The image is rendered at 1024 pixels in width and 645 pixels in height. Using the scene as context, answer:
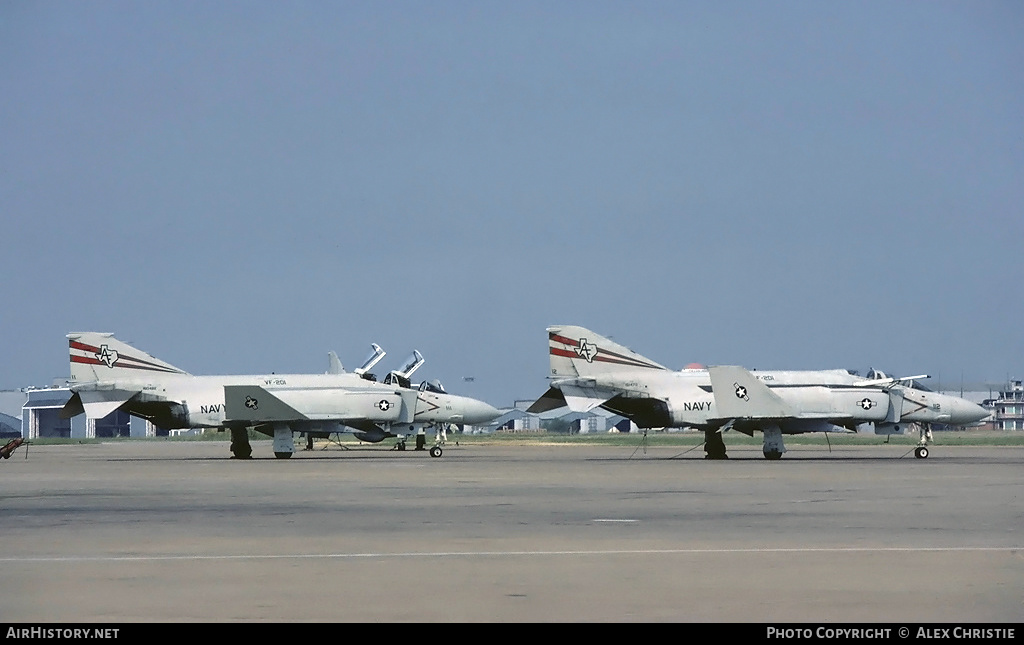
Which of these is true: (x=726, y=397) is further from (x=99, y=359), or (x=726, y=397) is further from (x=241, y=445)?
(x=99, y=359)

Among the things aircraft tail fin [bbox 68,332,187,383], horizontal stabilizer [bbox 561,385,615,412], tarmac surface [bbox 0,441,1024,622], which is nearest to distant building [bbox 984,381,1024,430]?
horizontal stabilizer [bbox 561,385,615,412]

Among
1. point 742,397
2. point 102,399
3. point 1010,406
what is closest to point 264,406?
point 102,399

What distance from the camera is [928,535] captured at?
16.5 m

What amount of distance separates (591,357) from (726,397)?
5.68m

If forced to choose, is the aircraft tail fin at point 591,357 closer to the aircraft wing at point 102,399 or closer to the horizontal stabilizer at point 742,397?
the horizontal stabilizer at point 742,397

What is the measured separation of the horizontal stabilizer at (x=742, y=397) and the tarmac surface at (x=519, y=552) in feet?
54.4

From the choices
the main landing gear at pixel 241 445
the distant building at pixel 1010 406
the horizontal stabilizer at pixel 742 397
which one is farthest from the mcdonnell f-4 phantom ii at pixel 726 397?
the distant building at pixel 1010 406

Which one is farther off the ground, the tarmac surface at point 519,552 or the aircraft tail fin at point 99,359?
the aircraft tail fin at point 99,359

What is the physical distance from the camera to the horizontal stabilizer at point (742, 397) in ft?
152

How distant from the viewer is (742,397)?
4647 centimetres

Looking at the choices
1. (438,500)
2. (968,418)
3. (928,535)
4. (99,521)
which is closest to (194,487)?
(438,500)

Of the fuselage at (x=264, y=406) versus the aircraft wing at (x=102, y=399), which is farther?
the aircraft wing at (x=102, y=399)

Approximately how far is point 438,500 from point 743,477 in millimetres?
10860
